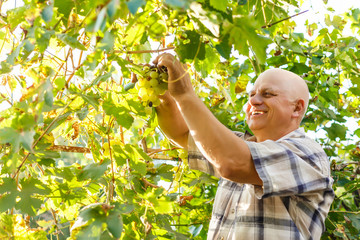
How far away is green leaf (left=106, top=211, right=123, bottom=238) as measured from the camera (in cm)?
100

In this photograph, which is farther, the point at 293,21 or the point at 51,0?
the point at 293,21

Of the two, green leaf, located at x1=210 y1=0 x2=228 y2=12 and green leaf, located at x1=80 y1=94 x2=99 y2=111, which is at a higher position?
green leaf, located at x1=210 y1=0 x2=228 y2=12

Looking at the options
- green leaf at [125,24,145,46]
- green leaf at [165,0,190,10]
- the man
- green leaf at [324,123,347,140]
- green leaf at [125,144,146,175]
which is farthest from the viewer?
green leaf at [324,123,347,140]

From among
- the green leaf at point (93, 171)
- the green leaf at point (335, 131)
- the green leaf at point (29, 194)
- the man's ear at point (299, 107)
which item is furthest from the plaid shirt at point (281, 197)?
the green leaf at point (335, 131)

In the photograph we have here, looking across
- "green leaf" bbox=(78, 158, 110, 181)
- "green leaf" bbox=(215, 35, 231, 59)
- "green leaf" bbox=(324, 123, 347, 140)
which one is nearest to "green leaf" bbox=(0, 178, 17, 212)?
"green leaf" bbox=(78, 158, 110, 181)

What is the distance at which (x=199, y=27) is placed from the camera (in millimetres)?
954

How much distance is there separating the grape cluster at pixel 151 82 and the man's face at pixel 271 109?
0.49 m

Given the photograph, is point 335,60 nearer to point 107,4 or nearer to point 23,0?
point 23,0

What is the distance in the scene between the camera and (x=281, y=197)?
5.05ft

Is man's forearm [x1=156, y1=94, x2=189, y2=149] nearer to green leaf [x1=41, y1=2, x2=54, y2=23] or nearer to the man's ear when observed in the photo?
the man's ear

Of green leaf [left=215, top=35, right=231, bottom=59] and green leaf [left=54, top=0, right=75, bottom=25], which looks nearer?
green leaf [left=215, top=35, right=231, bottom=59]

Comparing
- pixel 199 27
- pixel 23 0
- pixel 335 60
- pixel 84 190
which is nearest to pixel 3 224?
pixel 84 190

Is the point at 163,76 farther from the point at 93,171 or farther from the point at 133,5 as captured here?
the point at 133,5

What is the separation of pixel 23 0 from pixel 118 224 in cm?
83
